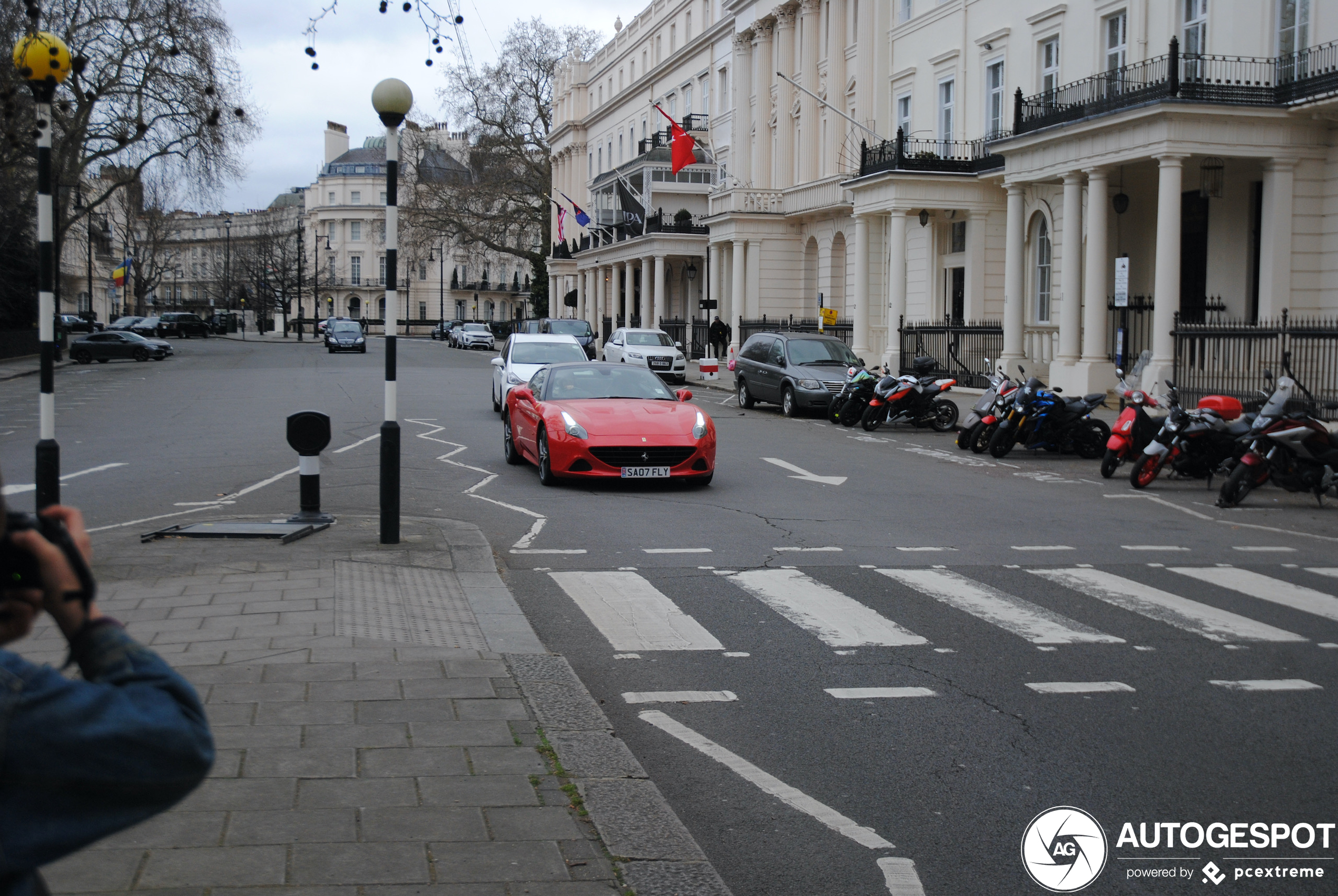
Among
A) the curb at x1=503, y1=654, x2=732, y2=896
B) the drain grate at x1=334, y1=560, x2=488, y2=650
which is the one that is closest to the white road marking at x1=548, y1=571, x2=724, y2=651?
the drain grate at x1=334, y1=560, x2=488, y2=650

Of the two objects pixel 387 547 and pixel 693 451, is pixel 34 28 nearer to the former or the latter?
pixel 387 547

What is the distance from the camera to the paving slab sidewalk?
376 cm

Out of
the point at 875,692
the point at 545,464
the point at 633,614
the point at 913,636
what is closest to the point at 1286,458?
the point at 545,464

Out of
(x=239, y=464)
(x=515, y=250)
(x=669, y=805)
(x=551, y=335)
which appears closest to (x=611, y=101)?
(x=515, y=250)

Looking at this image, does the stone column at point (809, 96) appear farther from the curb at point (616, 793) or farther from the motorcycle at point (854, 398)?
the curb at point (616, 793)

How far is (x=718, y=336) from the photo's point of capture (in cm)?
4916

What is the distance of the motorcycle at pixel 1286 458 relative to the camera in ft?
44.3

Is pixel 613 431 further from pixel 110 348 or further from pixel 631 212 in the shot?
pixel 631 212

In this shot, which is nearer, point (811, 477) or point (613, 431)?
point (613, 431)

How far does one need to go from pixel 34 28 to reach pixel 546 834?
921 centimetres

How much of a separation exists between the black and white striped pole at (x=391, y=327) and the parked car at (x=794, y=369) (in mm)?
16341

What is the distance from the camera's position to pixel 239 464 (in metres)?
16.2

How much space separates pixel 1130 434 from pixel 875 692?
1121cm

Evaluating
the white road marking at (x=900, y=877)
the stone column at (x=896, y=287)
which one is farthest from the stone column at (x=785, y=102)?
the white road marking at (x=900, y=877)
